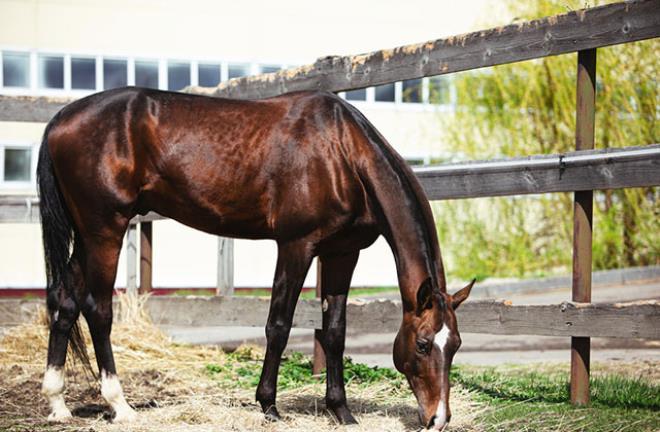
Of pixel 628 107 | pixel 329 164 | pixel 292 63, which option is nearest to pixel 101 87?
pixel 292 63

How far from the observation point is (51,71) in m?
15.5

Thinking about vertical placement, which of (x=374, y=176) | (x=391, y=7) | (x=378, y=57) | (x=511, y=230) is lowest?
(x=511, y=230)

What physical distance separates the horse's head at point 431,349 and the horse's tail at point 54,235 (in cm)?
202

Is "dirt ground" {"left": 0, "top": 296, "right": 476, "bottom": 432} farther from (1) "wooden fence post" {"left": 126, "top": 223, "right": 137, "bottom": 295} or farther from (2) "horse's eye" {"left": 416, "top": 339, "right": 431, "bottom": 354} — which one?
(1) "wooden fence post" {"left": 126, "top": 223, "right": 137, "bottom": 295}

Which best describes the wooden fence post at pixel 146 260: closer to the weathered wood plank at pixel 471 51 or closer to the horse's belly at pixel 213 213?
the weathered wood plank at pixel 471 51

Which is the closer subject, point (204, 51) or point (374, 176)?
point (374, 176)

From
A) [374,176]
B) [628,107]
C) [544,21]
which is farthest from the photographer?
[628,107]

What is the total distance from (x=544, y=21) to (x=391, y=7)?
41.2ft

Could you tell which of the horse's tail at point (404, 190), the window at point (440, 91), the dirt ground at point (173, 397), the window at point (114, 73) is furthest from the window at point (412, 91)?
the horse's tail at point (404, 190)

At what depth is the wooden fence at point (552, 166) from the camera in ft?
15.8

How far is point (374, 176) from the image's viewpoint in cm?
469

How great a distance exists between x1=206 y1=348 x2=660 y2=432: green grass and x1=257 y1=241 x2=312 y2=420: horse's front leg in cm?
107

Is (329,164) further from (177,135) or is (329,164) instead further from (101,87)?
(101,87)

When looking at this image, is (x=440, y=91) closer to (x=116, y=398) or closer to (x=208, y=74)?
(x=208, y=74)
